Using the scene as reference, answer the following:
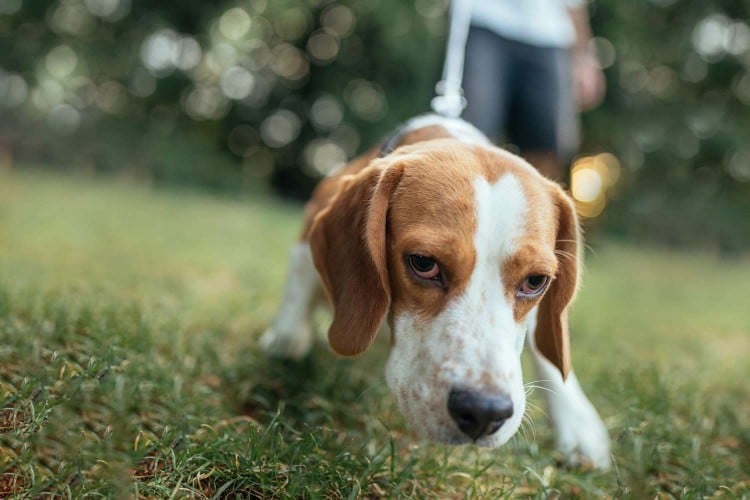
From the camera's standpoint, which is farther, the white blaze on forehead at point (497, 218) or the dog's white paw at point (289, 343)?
the dog's white paw at point (289, 343)

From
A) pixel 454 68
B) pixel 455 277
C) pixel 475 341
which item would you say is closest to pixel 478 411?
pixel 475 341

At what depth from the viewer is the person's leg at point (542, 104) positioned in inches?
188

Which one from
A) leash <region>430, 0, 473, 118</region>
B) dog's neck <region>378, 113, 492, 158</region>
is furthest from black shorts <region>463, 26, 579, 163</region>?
dog's neck <region>378, 113, 492, 158</region>

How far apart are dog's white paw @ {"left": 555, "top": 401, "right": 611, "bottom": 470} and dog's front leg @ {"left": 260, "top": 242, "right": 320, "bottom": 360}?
4.87 feet

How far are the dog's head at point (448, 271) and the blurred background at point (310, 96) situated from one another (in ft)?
51.9

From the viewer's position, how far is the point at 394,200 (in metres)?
2.79

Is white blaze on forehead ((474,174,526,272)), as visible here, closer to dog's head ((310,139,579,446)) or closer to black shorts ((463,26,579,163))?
dog's head ((310,139,579,446))

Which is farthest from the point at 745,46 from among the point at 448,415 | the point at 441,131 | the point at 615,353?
the point at 448,415

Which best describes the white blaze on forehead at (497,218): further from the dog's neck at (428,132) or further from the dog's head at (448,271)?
the dog's neck at (428,132)

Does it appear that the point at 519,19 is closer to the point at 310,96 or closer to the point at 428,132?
the point at 428,132

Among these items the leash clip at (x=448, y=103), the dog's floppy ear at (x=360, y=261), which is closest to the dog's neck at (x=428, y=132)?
the leash clip at (x=448, y=103)

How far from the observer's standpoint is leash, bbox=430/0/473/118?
4073 mm

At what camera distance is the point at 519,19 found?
4.70 metres

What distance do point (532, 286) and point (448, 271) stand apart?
0.41m
